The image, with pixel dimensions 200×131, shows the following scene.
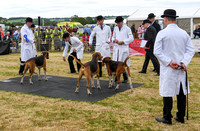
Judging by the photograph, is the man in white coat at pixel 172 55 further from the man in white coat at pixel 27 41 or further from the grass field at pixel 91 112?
the man in white coat at pixel 27 41

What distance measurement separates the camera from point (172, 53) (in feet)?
15.0

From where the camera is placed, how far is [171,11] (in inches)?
178

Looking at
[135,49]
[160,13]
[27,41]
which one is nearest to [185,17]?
[160,13]

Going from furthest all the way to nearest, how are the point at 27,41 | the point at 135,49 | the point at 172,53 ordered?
the point at 135,49 < the point at 27,41 < the point at 172,53

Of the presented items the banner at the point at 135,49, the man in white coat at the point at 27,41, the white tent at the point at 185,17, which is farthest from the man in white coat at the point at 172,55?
the white tent at the point at 185,17

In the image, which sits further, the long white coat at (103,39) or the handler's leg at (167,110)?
the long white coat at (103,39)

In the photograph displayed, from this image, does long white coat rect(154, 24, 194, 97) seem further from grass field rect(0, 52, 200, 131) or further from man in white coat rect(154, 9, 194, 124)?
grass field rect(0, 52, 200, 131)

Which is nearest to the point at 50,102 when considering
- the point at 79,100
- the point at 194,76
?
the point at 79,100

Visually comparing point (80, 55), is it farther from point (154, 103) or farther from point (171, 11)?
point (171, 11)

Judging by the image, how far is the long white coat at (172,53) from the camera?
451 cm

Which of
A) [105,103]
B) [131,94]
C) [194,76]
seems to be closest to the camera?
[105,103]

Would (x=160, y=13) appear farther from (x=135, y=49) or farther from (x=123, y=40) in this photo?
(x=123, y=40)

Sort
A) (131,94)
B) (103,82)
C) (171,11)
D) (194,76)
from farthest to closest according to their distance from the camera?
(194,76) → (103,82) → (131,94) → (171,11)

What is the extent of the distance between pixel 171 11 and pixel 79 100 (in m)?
3.28
